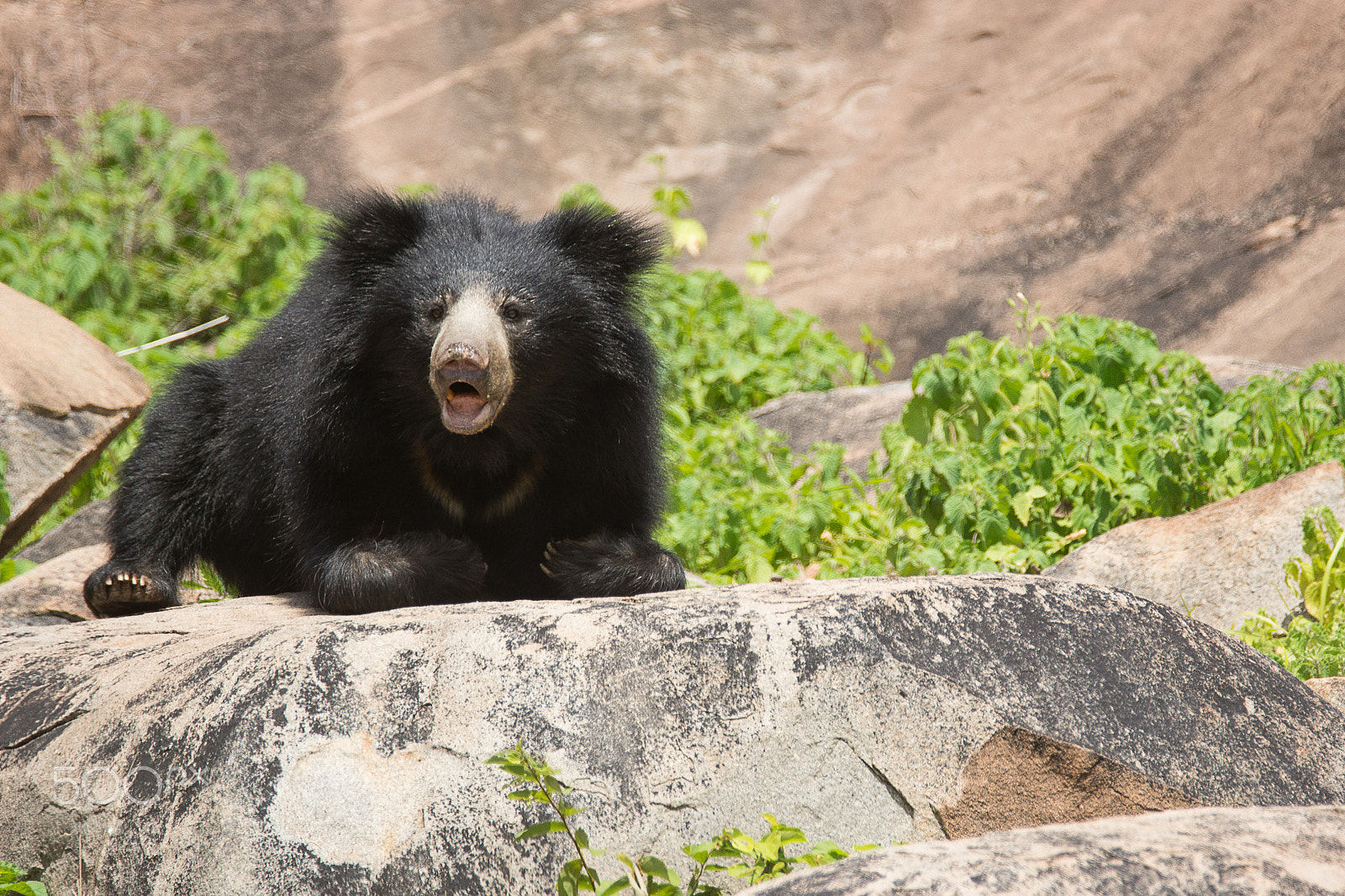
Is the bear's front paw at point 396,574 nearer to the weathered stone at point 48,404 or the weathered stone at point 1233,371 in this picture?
the weathered stone at point 48,404

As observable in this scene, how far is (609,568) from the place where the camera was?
274cm

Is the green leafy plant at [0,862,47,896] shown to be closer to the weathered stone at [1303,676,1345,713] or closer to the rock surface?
the rock surface

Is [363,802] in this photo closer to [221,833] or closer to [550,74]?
[221,833]

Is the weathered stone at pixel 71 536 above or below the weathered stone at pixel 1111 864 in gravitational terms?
above

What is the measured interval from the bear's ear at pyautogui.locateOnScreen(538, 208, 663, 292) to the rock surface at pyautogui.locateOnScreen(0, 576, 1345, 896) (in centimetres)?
114

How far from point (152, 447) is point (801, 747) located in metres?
2.41

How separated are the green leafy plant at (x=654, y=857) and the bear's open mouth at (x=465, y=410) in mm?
957

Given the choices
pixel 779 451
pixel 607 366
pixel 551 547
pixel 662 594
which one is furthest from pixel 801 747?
pixel 779 451

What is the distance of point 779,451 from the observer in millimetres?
5219

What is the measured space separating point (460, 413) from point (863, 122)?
6646 mm

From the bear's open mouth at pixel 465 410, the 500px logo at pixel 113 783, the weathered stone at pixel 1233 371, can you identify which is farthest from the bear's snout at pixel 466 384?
the weathered stone at pixel 1233 371

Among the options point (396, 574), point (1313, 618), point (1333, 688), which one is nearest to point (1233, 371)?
point (1313, 618)

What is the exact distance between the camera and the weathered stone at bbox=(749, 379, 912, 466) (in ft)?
17.8

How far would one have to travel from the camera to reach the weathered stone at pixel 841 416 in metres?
5.42
